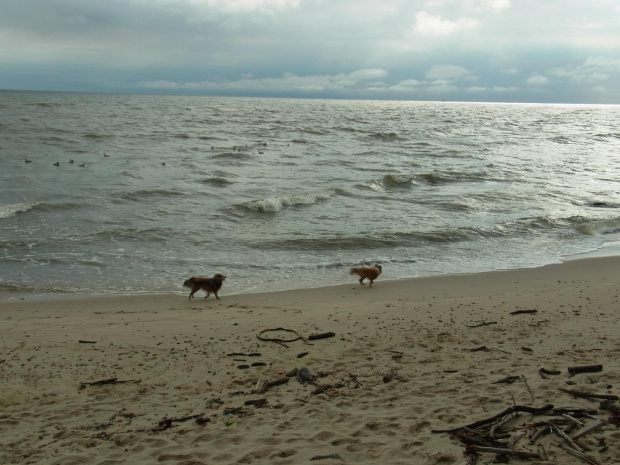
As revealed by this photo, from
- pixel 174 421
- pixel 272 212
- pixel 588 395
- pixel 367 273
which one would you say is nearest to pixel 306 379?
pixel 174 421

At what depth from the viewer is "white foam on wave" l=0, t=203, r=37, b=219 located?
536 inches

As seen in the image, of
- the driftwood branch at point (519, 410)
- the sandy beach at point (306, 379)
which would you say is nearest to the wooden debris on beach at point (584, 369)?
the sandy beach at point (306, 379)

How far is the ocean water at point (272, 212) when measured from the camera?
33.6ft

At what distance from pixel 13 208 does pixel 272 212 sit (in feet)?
24.4

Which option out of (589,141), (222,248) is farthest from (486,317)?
(589,141)

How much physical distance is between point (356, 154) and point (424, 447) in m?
27.9

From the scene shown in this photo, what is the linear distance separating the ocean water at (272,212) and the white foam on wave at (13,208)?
0.05 metres

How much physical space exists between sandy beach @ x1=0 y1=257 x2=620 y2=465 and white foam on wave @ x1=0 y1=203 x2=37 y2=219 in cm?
685

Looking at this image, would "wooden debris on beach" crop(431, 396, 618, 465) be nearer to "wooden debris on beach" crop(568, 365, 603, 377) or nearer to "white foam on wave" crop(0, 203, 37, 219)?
"wooden debris on beach" crop(568, 365, 603, 377)

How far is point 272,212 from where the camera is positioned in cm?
1577

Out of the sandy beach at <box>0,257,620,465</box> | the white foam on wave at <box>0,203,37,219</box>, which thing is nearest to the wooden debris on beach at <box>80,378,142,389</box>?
the sandy beach at <box>0,257,620,465</box>

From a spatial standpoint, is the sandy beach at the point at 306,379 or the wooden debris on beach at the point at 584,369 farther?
the wooden debris on beach at the point at 584,369

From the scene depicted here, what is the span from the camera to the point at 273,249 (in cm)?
1183

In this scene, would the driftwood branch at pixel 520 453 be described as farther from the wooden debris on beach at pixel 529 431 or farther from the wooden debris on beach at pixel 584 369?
the wooden debris on beach at pixel 584 369
